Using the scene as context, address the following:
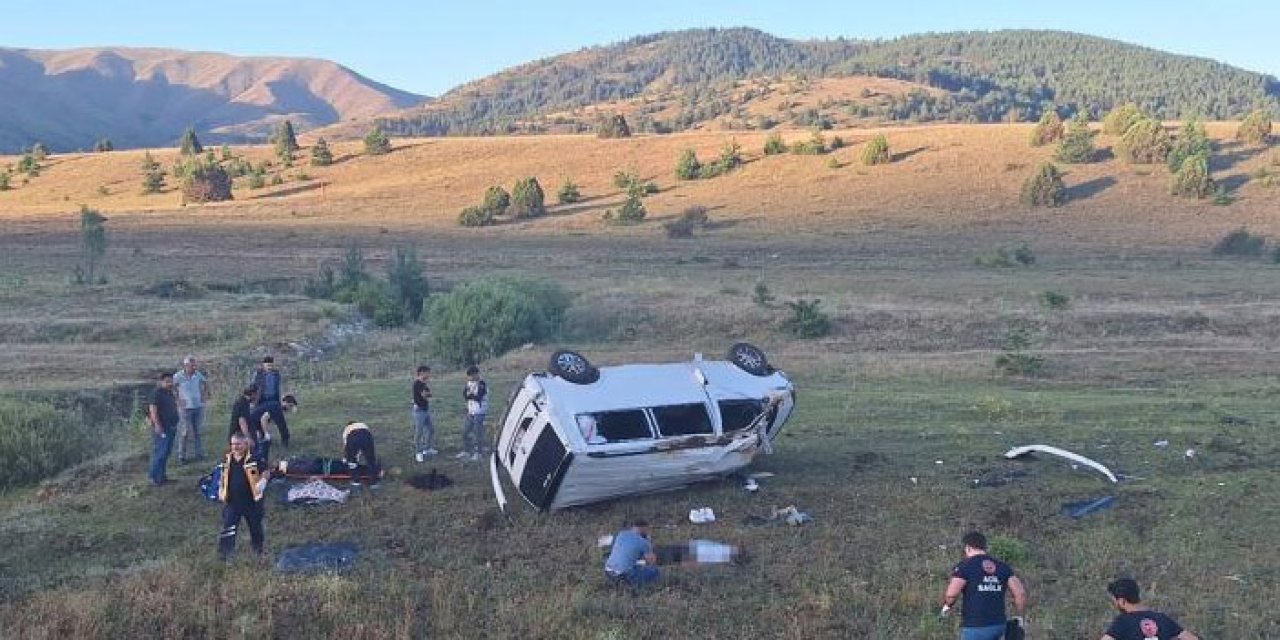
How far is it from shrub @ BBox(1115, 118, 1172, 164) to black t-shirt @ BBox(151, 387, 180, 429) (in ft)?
249

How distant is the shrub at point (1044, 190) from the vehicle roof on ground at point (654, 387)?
2300 inches

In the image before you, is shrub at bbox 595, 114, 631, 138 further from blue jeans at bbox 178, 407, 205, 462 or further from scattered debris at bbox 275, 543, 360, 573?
scattered debris at bbox 275, 543, 360, 573

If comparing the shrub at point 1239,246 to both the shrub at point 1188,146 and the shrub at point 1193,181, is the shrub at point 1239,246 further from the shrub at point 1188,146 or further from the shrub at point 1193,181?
the shrub at point 1188,146

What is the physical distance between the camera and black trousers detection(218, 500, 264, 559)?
447 inches

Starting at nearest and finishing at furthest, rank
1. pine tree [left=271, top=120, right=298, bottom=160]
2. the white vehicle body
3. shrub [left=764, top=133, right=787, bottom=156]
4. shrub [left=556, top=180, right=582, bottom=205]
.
→ the white vehicle body, shrub [left=556, top=180, right=582, bottom=205], shrub [left=764, top=133, right=787, bottom=156], pine tree [left=271, top=120, right=298, bottom=160]

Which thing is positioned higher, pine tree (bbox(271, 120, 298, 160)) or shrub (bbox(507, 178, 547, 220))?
pine tree (bbox(271, 120, 298, 160))

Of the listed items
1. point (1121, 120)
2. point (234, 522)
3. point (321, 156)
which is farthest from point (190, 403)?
point (321, 156)

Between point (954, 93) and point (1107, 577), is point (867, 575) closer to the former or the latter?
Result: point (1107, 577)

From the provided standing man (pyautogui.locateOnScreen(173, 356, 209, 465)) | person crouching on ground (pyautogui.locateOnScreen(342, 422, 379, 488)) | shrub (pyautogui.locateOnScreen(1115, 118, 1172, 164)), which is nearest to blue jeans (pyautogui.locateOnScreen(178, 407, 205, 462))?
standing man (pyautogui.locateOnScreen(173, 356, 209, 465))

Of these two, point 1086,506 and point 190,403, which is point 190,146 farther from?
point 1086,506

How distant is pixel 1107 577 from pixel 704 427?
5.09 metres

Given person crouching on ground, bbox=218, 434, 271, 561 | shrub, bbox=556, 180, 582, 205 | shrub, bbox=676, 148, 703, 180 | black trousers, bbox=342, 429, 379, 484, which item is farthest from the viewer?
shrub, bbox=676, 148, 703, 180

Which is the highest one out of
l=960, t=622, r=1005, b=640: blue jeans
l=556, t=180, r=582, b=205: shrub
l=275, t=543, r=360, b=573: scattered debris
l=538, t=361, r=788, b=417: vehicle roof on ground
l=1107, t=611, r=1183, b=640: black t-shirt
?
l=1107, t=611, r=1183, b=640: black t-shirt

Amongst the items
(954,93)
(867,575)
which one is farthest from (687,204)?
(954,93)
